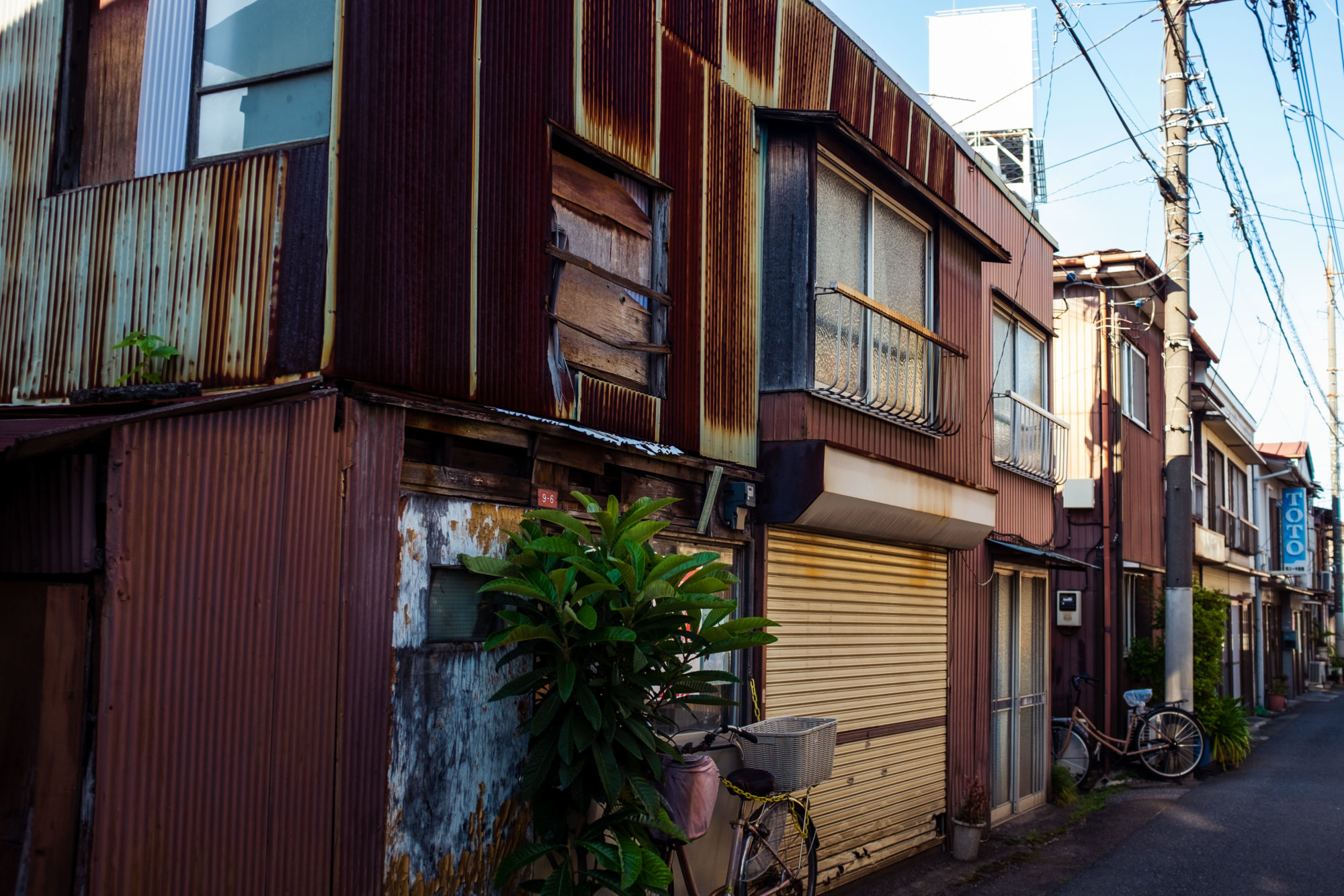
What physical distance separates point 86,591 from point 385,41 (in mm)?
2830

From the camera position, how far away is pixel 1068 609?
17.1 m

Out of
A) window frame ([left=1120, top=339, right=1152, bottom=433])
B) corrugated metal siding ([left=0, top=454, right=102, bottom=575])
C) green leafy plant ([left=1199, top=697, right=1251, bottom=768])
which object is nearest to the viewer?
corrugated metal siding ([left=0, top=454, right=102, bottom=575])

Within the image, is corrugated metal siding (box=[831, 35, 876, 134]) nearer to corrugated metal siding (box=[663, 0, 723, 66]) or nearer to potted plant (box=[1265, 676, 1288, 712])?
corrugated metal siding (box=[663, 0, 723, 66])

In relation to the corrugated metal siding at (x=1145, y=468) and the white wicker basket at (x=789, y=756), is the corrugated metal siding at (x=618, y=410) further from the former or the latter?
the corrugated metal siding at (x=1145, y=468)

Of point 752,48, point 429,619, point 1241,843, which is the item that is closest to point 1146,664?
point 1241,843

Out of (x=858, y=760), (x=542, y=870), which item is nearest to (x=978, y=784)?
(x=858, y=760)

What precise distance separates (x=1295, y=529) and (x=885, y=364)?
28.7 m

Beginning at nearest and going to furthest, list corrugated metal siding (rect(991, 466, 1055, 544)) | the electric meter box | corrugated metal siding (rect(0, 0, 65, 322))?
corrugated metal siding (rect(0, 0, 65, 322)) < corrugated metal siding (rect(991, 466, 1055, 544)) < the electric meter box

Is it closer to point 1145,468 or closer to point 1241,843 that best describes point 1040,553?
point 1241,843

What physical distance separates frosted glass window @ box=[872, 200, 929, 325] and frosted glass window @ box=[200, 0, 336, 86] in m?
5.43

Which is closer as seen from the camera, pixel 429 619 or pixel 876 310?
pixel 429 619

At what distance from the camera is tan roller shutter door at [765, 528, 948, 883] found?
344 inches

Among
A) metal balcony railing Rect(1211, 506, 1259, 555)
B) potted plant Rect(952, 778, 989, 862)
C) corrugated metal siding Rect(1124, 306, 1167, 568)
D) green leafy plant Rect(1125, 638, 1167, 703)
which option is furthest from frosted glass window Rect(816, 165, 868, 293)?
metal balcony railing Rect(1211, 506, 1259, 555)

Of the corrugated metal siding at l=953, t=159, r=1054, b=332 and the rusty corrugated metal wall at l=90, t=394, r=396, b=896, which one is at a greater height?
the corrugated metal siding at l=953, t=159, r=1054, b=332
